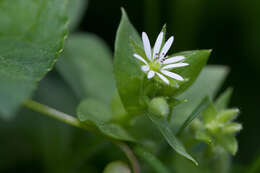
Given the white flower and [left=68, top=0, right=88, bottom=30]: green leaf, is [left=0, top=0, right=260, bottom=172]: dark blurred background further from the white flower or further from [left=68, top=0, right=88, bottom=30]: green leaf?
the white flower

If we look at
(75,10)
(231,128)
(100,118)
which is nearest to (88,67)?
(75,10)

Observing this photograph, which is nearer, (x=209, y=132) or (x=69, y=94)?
(x=209, y=132)

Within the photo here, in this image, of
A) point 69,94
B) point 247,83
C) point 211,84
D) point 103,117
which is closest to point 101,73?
point 69,94

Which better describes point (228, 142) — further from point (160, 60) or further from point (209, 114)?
point (160, 60)

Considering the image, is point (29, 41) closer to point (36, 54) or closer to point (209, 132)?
point (36, 54)

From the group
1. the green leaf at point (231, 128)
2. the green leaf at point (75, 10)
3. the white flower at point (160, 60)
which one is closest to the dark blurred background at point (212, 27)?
the green leaf at point (75, 10)

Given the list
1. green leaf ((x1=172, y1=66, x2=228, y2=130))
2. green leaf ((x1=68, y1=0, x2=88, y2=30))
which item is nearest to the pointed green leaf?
green leaf ((x1=172, y1=66, x2=228, y2=130))
